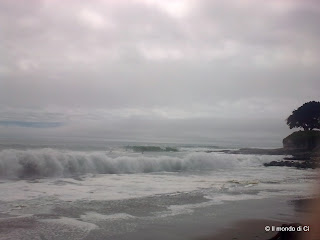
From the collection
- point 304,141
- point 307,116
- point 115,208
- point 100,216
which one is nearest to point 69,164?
point 115,208

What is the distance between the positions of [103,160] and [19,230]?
16.5 meters

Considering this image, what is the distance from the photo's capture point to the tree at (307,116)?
68.3m

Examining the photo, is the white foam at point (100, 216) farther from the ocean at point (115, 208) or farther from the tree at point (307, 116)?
the tree at point (307, 116)

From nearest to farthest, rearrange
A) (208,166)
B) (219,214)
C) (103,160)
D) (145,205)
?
1. (219,214)
2. (145,205)
3. (103,160)
4. (208,166)

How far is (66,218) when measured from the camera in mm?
8180

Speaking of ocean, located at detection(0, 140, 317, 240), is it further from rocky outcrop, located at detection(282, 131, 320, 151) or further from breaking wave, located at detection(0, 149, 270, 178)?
rocky outcrop, located at detection(282, 131, 320, 151)

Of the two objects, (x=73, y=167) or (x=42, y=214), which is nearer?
(x=42, y=214)

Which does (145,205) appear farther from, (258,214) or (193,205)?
(258,214)

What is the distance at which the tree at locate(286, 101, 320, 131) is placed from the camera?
68312 mm

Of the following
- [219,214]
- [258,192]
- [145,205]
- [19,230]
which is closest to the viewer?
[19,230]

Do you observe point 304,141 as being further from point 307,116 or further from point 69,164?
point 69,164

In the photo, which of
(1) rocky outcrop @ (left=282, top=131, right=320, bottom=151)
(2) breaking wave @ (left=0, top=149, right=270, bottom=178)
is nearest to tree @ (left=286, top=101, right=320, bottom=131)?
(1) rocky outcrop @ (left=282, top=131, right=320, bottom=151)

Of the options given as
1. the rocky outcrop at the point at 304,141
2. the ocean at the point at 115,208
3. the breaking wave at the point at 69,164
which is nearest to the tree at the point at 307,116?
the rocky outcrop at the point at 304,141

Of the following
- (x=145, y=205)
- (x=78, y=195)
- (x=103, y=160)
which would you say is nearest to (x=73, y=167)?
(x=103, y=160)
